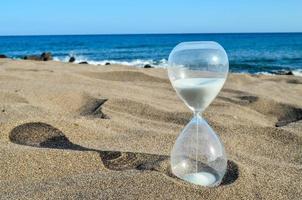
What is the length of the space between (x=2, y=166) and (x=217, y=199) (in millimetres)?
1170

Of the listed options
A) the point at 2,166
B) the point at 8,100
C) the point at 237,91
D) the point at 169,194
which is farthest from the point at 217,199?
the point at 237,91

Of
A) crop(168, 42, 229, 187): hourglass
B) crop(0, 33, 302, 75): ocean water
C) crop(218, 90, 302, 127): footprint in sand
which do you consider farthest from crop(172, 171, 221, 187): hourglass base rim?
crop(0, 33, 302, 75): ocean water

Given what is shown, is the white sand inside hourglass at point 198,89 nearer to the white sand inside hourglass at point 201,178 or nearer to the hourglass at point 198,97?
the hourglass at point 198,97

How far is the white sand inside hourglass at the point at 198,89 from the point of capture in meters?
2.14

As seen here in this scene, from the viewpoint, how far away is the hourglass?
2.17 m

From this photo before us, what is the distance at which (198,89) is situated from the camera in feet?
6.99

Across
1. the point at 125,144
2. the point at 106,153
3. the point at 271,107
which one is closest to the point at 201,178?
the point at 106,153

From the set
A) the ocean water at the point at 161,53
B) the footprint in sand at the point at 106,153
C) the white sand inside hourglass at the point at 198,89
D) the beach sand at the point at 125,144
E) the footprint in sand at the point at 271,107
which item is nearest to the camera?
the white sand inside hourglass at the point at 198,89

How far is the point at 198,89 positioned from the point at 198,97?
0.05m

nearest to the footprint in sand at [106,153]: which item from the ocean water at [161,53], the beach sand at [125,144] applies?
the beach sand at [125,144]

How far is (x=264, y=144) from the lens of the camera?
11.1ft

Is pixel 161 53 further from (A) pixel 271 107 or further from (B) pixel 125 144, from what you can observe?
(B) pixel 125 144

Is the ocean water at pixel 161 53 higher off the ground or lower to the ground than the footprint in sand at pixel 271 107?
lower

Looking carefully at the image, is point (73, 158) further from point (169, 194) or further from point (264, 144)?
point (264, 144)
